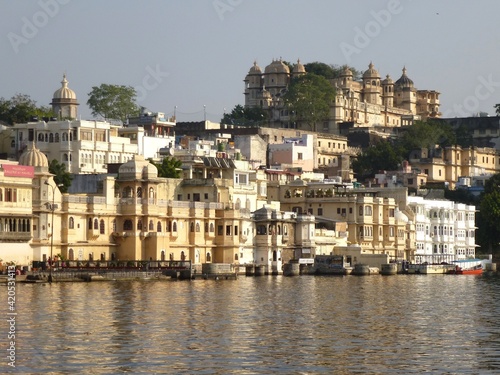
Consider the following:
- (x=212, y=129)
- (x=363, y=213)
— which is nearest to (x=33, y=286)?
(x=363, y=213)

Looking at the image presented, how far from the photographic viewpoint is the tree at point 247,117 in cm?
16125

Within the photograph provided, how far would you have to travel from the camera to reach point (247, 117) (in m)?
164

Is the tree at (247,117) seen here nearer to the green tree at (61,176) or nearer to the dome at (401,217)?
the dome at (401,217)

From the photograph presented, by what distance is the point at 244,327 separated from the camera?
4800 cm

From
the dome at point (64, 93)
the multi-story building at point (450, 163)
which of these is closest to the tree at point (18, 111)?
the dome at point (64, 93)

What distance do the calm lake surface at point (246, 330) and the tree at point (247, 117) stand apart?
8920cm

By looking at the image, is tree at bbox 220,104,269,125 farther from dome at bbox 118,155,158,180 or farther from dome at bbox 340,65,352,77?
dome at bbox 118,155,158,180

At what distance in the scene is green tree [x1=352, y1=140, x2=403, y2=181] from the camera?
14525 cm

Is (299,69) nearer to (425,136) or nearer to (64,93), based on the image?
(425,136)

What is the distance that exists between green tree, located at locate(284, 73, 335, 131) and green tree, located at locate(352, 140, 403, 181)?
10951 millimetres

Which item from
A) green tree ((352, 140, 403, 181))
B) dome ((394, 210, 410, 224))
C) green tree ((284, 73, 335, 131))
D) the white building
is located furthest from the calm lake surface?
green tree ((284, 73, 335, 131))

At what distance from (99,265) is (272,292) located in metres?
11.7

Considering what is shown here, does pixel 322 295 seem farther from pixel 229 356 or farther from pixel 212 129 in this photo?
pixel 212 129

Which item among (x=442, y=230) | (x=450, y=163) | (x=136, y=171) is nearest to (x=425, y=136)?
(x=450, y=163)
